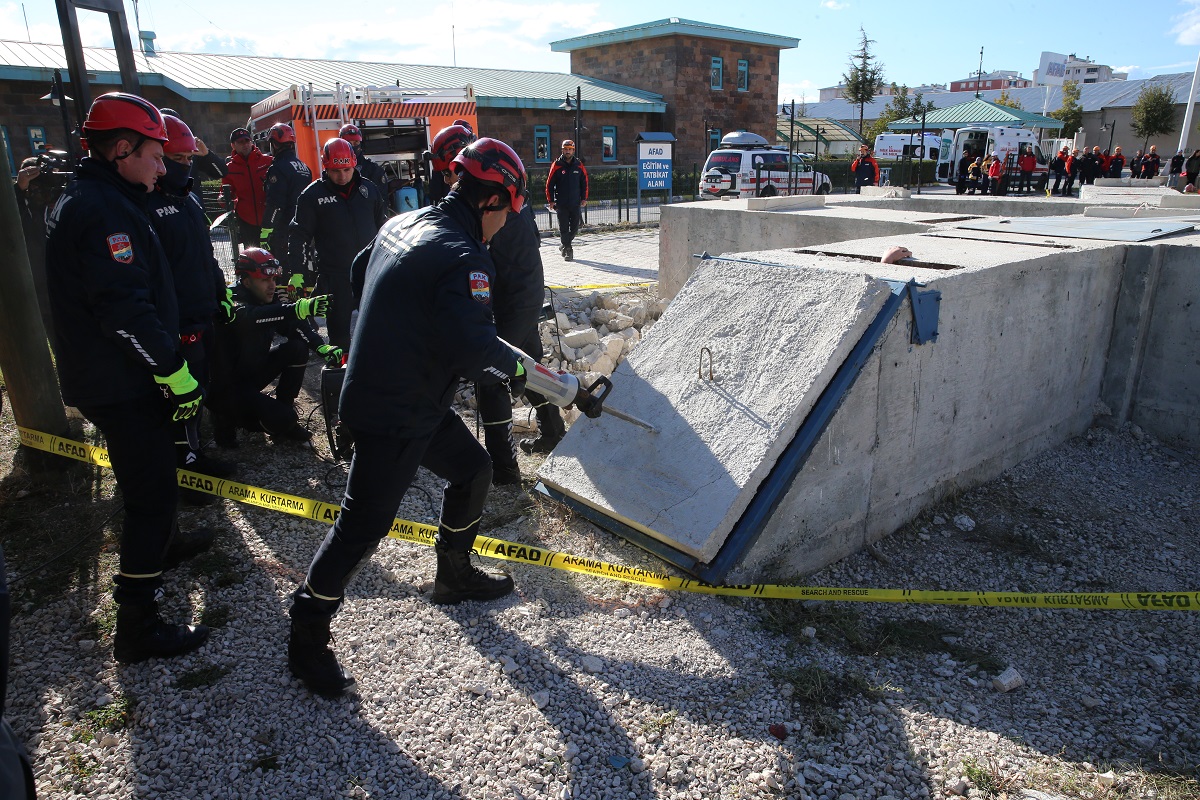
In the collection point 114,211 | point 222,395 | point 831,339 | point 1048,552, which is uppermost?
point 114,211

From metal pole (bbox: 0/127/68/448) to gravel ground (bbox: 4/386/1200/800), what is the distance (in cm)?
149

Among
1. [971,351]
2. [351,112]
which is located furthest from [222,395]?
[351,112]

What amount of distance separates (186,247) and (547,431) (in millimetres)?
2333

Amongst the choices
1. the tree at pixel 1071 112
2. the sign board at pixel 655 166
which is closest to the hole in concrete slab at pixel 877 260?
the sign board at pixel 655 166

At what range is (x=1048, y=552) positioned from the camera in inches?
159

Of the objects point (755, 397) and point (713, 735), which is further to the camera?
point (755, 397)

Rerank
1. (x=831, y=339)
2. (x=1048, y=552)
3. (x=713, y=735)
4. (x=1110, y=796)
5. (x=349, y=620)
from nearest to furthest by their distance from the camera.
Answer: (x=1110, y=796) < (x=713, y=735) < (x=349, y=620) < (x=831, y=339) < (x=1048, y=552)

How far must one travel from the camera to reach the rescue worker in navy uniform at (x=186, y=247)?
3594mm

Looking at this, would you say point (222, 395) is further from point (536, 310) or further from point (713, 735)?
point (713, 735)

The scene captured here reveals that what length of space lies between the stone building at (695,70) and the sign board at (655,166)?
48.5ft

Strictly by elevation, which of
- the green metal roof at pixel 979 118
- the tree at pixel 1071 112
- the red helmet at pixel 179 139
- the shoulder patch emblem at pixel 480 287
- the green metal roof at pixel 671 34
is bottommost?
the shoulder patch emblem at pixel 480 287

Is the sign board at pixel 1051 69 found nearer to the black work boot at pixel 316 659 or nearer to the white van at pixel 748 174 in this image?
the white van at pixel 748 174

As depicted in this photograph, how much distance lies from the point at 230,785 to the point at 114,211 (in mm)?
2027

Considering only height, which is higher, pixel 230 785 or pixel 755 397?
pixel 755 397
